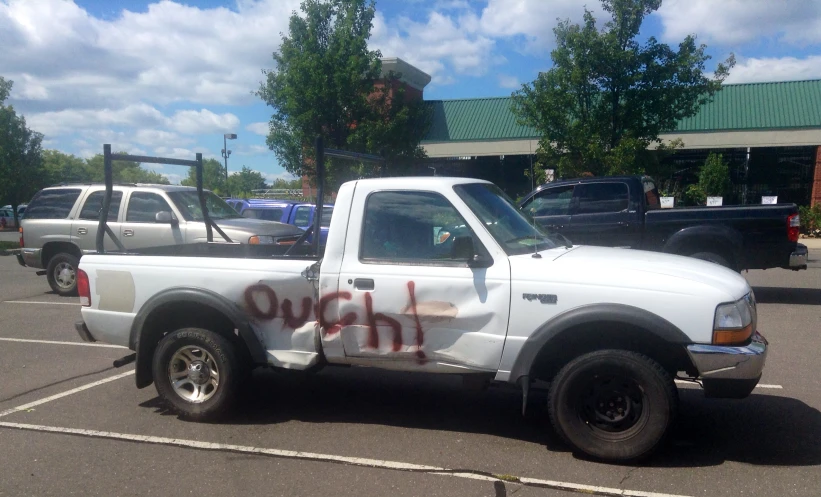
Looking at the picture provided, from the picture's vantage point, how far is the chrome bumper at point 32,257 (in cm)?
1288

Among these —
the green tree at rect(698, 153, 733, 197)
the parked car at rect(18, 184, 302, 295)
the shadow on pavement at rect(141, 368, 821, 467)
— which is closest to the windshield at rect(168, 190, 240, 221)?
the parked car at rect(18, 184, 302, 295)

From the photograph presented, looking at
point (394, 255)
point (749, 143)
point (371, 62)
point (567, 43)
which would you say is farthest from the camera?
point (749, 143)

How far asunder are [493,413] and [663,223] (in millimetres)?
6598

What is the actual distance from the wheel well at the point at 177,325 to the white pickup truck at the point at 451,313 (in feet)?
0.05

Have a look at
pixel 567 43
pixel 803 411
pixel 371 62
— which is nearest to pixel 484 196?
pixel 803 411

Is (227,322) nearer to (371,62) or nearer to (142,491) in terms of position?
(142,491)

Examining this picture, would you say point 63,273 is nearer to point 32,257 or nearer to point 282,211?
point 32,257

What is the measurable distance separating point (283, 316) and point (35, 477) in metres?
1.92

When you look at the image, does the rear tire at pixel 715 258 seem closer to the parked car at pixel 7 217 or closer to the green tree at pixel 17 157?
the green tree at pixel 17 157

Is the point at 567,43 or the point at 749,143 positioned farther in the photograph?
the point at 749,143

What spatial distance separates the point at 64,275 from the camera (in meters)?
12.9

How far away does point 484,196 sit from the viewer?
224 inches

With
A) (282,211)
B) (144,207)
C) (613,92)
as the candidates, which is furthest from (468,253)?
(613,92)

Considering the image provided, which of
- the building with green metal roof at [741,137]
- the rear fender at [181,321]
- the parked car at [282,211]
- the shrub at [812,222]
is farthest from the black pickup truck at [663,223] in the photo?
the shrub at [812,222]
